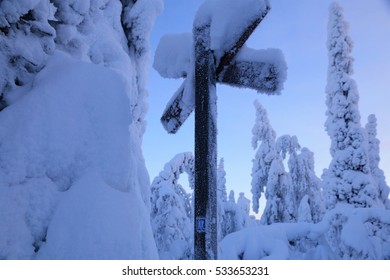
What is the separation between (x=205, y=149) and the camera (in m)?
2.46

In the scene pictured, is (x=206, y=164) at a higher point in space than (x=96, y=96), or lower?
lower

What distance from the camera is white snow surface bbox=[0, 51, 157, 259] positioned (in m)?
2.01

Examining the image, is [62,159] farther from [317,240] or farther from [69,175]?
[317,240]

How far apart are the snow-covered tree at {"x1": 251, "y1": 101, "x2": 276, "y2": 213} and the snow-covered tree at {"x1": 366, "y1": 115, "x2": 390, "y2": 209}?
6849 millimetres

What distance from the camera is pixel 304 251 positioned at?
9.11 meters

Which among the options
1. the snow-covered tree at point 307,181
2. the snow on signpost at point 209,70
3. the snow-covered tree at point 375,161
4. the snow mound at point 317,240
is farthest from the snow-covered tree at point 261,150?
the snow on signpost at point 209,70

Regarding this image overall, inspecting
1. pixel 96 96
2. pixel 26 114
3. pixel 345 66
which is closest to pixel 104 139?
pixel 96 96

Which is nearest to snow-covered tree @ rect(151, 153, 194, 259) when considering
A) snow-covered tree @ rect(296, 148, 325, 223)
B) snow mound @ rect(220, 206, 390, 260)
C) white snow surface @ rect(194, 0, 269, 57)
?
snow mound @ rect(220, 206, 390, 260)

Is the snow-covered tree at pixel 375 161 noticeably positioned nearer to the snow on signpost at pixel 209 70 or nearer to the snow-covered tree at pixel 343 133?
the snow-covered tree at pixel 343 133

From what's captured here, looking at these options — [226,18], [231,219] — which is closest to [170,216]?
[231,219]

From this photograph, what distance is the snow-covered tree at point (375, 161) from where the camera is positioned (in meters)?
20.3

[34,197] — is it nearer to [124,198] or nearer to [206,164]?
[124,198]

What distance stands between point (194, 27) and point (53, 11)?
160cm

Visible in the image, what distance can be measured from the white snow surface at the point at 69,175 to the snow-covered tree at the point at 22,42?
0.13 m
